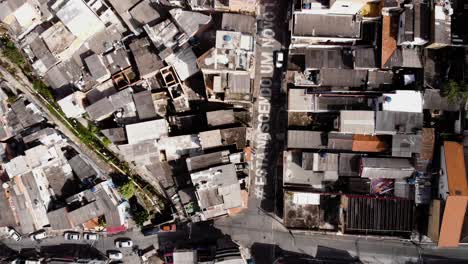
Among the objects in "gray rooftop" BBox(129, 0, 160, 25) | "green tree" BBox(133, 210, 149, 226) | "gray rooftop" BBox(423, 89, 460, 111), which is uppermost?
"gray rooftop" BBox(129, 0, 160, 25)

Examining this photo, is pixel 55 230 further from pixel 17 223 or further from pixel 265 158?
pixel 265 158

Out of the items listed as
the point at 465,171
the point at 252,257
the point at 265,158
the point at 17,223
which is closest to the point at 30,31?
the point at 17,223

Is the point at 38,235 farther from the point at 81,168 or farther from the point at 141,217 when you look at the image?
the point at 141,217

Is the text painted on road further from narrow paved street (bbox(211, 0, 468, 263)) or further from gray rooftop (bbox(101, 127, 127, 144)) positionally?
gray rooftop (bbox(101, 127, 127, 144))

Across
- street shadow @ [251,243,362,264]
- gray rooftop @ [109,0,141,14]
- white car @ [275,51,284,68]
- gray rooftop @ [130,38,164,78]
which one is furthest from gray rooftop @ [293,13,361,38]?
street shadow @ [251,243,362,264]

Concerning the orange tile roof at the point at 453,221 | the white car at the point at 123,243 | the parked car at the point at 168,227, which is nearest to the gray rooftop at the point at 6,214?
the white car at the point at 123,243

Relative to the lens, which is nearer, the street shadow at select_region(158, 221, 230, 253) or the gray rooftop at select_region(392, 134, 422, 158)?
the gray rooftop at select_region(392, 134, 422, 158)
